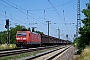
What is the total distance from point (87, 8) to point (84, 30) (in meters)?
2.70

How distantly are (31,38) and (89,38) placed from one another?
955 inches

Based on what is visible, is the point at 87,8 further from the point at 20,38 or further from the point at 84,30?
the point at 20,38

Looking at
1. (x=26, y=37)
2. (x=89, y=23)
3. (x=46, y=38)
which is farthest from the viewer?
(x=46, y=38)

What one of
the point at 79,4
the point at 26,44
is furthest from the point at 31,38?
the point at 79,4

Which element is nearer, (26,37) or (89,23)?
(89,23)

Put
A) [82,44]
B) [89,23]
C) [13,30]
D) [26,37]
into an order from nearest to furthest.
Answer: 1. [89,23]
2. [82,44]
3. [26,37]
4. [13,30]

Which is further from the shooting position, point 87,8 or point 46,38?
point 46,38

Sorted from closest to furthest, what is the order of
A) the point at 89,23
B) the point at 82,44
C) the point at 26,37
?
the point at 89,23
the point at 82,44
the point at 26,37

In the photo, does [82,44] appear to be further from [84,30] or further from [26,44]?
[26,44]

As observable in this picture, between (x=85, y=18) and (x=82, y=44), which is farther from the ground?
(x=85, y=18)

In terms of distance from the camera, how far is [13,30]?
123125 mm

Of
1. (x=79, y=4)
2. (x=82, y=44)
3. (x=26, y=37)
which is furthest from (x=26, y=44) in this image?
(x=82, y=44)

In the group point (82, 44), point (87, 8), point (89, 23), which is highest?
point (87, 8)

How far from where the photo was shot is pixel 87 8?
90.2 feet
